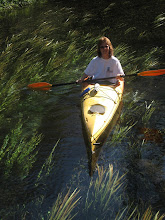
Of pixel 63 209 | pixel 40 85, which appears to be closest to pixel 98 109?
pixel 40 85

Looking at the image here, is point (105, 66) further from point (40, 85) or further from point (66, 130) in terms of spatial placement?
point (66, 130)

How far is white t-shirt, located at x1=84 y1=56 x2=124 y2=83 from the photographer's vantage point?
6195 mm

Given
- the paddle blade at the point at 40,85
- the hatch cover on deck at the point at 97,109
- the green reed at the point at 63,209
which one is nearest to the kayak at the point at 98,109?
the hatch cover on deck at the point at 97,109

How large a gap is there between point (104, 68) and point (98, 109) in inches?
50.4

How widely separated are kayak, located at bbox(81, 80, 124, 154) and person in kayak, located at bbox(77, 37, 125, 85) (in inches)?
10.1

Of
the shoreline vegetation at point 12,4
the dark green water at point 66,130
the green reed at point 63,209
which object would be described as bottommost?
the green reed at point 63,209

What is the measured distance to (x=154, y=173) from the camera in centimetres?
432

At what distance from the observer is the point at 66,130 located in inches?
223

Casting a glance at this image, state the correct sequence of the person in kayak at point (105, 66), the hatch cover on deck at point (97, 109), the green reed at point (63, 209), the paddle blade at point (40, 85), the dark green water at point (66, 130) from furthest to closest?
1. the paddle blade at point (40, 85)
2. the person in kayak at point (105, 66)
3. the hatch cover on deck at point (97, 109)
4. the dark green water at point (66, 130)
5. the green reed at point (63, 209)

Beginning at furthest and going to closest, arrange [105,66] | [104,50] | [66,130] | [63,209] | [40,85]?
[40,85]
[105,66]
[104,50]
[66,130]
[63,209]

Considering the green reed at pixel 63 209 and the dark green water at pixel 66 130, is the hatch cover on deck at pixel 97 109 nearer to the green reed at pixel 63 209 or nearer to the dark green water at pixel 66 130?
the dark green water at pixel 66 130

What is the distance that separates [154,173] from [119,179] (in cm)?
55

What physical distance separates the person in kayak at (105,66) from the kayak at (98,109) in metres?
0.26

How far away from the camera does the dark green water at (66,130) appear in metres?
3.93
